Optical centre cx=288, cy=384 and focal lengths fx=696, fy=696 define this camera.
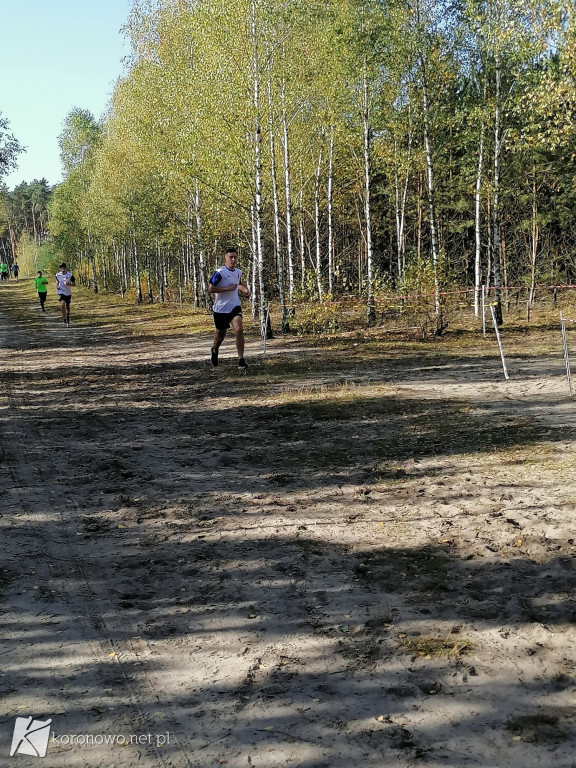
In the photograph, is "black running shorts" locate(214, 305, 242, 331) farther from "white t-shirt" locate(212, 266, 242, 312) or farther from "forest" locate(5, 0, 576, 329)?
"forest" locate(5, 0, 576, 329)

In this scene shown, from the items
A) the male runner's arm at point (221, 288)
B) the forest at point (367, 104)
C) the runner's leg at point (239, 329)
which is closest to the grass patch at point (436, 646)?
the runner's leg at point (239, 329)

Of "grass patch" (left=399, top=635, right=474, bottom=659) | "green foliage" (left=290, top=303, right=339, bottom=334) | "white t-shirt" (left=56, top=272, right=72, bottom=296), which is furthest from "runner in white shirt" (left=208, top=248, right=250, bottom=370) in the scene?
"white t-shirt" (left=56, top=272, right=72, bottom=296)

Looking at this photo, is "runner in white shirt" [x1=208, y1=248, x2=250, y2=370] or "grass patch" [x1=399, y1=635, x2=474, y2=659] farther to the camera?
"runner in white shirt" [x1=208, y1=248, x2=250, y2=370]

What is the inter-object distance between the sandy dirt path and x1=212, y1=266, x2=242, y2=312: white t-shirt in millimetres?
3925

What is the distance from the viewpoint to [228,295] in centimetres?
1262

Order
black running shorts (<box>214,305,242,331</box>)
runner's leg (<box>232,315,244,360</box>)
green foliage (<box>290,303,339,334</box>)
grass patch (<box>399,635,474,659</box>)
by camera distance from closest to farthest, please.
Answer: grass patch (<box>399,635,474,659</box>), runner's leg (<box>232,315,244,360</box>), black running shorts (<box>214,305,242,331</box>), green foliage (<box>290,303,339,334</box>)

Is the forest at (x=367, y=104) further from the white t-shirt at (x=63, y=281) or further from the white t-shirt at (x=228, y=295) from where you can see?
the white t-shirt at (x=228, y=295)

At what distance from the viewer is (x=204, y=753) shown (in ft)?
9.56

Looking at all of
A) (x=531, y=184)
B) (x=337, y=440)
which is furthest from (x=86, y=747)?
(x=531, y=184)

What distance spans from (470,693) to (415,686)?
253 millimetres

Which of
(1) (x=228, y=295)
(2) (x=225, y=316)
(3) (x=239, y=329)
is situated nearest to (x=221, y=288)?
(1) (x=228, y=295)

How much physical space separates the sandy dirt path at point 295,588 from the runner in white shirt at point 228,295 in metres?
3.77

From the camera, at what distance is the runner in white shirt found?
484 inches

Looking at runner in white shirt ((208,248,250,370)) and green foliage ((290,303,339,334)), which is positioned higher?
runner in white shirt ((208,248,250,370))
